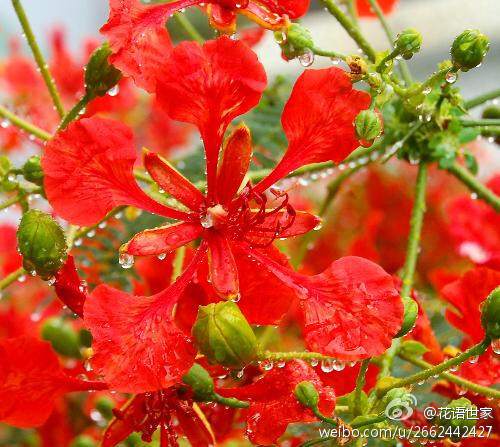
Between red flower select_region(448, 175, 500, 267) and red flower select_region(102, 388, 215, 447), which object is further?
red flower select_region(448, 175, 500, 267)

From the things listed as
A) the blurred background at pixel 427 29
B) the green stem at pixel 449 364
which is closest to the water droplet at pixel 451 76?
the green stem at pixel 449 364

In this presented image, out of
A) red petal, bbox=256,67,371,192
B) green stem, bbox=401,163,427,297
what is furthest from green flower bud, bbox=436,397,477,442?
red petal, bbox=256,67,371,192

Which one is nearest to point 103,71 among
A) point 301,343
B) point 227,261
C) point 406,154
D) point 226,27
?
point 226,27

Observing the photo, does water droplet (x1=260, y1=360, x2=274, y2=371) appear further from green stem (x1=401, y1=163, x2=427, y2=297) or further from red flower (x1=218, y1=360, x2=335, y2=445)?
green stem (x1=401, y1=163, x2=427, y2=297)

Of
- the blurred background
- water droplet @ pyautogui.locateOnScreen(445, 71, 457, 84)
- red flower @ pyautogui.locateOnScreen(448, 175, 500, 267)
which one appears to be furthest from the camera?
the blurred background

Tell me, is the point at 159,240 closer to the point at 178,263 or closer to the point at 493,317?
the point at 178,263

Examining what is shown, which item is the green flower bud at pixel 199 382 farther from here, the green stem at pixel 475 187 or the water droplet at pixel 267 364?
the green stem at pixel 475 187

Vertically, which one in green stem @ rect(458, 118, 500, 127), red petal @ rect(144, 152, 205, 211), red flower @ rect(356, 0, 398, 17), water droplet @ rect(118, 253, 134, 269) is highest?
red flower @ rect(356, 0, 398, 17)
